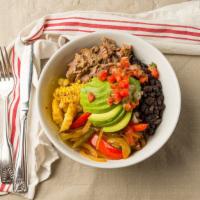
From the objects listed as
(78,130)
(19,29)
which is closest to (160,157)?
(78,130)

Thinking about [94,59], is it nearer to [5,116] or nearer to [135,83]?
[135,83]

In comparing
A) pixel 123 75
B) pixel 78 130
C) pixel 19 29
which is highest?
pixel 19 29

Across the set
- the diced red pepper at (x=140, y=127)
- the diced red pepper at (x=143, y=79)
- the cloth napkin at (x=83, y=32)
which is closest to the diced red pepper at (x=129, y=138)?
the diced red pepper at (x=140, y=127)

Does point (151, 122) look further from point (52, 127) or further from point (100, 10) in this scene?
point (100, 10)

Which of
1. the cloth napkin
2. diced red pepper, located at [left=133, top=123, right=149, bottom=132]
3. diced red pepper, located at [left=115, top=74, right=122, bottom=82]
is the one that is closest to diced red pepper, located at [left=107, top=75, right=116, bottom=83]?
diced red pepper, located at [left=115, top=74, right=122, bottom=82]

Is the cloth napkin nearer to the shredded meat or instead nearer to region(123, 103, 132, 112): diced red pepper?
→ the shredded meat

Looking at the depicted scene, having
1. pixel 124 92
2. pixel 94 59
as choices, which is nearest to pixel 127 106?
pixel 124 92

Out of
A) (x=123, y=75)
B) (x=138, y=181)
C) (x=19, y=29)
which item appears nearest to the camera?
(x=123, y=75)
